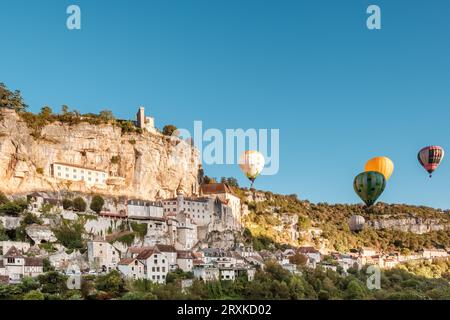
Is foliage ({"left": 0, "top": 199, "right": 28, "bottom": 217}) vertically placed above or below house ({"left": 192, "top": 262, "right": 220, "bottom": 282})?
above

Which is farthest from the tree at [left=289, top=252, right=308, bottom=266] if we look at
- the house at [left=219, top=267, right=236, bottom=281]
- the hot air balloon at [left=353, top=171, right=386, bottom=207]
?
the house at [left=219, top=267, right=236, bottom=281]

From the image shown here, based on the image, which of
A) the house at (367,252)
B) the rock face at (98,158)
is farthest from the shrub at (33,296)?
Result: the house at (367,252)

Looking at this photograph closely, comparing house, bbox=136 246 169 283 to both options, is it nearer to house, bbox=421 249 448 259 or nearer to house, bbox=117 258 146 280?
house, bbox=117 258 146 280

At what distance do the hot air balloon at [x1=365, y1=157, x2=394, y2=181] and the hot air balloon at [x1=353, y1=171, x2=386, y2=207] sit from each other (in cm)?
147

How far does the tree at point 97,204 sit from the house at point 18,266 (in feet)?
29.3

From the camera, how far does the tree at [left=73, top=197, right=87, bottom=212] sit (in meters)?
36.8

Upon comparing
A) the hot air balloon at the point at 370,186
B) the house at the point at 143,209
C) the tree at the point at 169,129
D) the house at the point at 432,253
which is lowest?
the house at the point at 432,253

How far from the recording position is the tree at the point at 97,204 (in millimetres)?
37969

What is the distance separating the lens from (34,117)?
42156mm

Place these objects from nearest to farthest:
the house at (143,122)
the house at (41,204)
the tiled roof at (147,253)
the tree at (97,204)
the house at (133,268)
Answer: the house at (133,268)
the tiled roof at (147,253)
the house at (41,204)
the tree at (97,204)
the house at (143,122)

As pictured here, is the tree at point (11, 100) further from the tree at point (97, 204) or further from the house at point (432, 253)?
the house at point (432, 253)

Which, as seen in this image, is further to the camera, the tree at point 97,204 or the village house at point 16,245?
the tree at point 97,204

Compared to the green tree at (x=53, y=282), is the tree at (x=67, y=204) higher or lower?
higher
